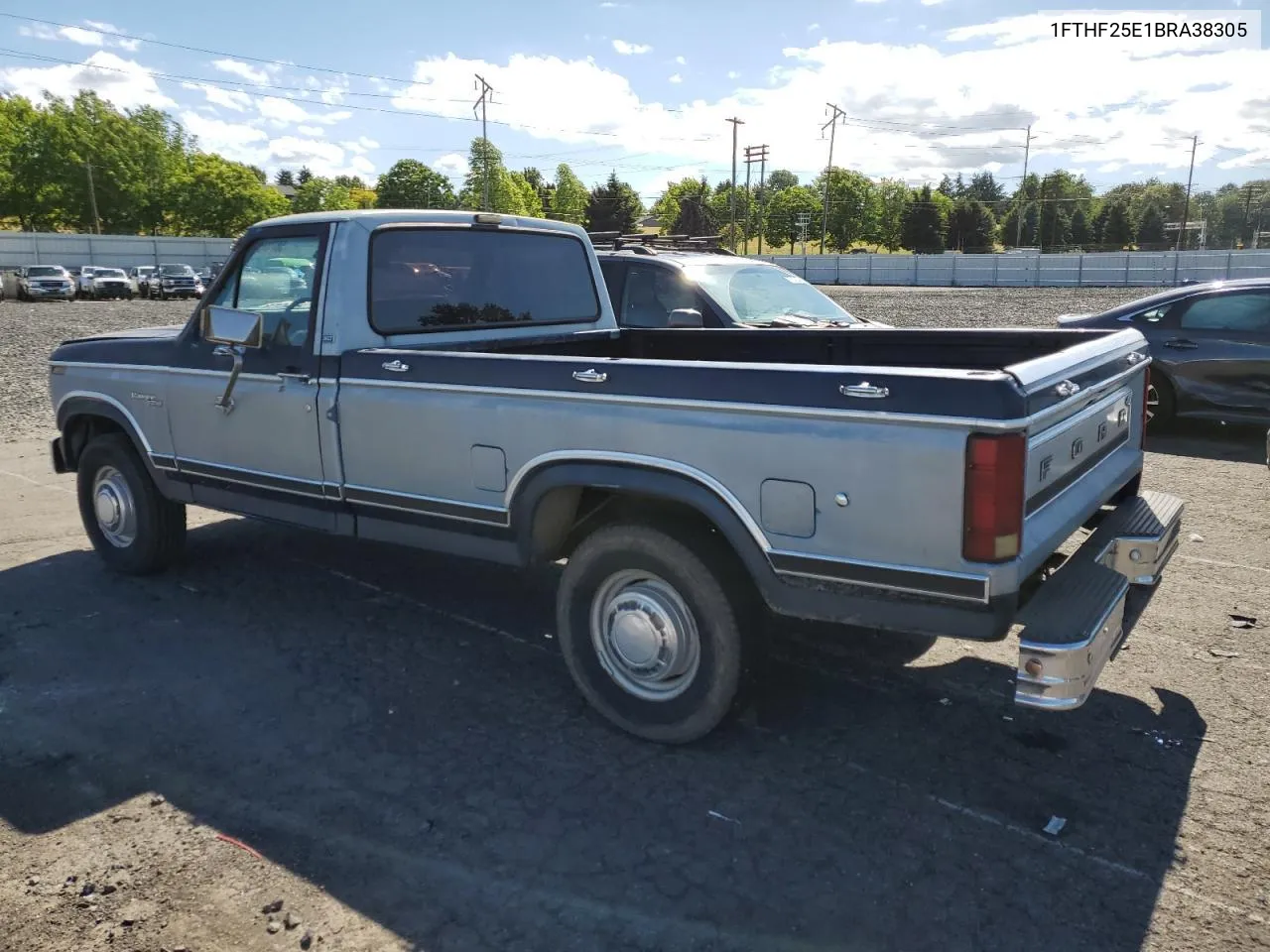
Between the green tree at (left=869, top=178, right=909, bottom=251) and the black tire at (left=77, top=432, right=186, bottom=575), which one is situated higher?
the green tree at (left=869, top=178, right=909, bottom=251)

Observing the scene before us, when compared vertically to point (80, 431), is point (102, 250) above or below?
above

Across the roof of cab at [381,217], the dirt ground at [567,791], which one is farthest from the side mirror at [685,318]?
the dirt ground at [567,791]

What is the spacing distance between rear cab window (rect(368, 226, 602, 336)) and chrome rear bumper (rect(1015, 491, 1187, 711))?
122 inches

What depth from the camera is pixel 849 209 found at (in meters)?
120

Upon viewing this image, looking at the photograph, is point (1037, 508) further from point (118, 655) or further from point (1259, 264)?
point (1259, 264)

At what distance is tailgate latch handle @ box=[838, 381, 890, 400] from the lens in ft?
9.81

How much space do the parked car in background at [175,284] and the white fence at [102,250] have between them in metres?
19.3

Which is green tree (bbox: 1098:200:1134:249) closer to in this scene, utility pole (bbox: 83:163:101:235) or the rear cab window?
utility pole (bbox: 83:163:101:235)

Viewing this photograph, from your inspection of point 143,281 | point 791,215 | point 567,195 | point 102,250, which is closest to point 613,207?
point 567,195

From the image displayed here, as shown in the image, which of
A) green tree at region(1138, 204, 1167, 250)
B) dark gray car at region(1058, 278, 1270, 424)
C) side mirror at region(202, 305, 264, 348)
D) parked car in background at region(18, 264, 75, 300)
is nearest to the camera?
side mirror at region(202, 305, 264, 348)

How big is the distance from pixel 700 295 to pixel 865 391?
5.47 meters

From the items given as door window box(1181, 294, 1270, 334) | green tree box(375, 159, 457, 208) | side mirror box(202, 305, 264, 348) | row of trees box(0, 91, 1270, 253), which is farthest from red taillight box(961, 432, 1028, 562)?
green tree box(375, 159, 457, 208)

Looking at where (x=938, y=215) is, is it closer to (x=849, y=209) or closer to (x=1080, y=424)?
(x=849, y=209)

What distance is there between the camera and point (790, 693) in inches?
169
